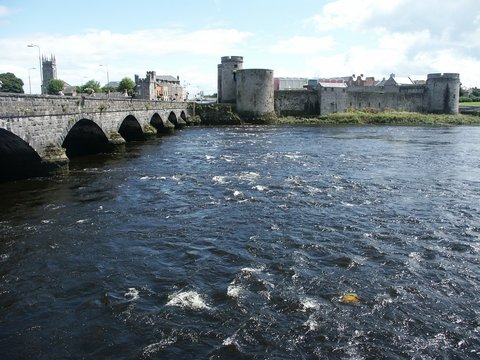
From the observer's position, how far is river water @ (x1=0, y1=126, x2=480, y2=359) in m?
8.08

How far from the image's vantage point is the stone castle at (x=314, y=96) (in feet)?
237

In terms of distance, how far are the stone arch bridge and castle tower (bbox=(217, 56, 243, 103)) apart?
43.8m

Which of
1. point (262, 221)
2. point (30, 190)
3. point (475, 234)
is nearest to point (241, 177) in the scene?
point (262, 221)

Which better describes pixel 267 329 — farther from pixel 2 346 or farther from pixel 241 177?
pixel 241 177

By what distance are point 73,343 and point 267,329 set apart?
139 inches

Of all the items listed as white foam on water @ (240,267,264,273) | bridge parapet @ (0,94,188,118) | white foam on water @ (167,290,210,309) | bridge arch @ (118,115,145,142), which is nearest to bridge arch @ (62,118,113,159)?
bridge parapet @ (0,94,188,118)

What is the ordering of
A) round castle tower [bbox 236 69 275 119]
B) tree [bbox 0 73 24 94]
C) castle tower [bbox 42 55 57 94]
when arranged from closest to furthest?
round castle tower [bbox 236 69 275 119]
tree [bbox 0 73 24 94]
castle tower [bbox 42 55 57 94]

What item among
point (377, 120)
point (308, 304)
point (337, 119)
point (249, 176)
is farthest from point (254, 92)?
point (308, 304)

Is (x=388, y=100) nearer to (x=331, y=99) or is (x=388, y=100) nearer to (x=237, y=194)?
(x=331, y=99)

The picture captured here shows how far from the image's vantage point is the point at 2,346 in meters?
7.90

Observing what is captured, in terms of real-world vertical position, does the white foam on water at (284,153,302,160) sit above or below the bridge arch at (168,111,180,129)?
below

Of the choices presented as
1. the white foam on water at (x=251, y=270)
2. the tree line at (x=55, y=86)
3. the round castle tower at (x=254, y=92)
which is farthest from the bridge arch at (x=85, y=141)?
the tree line at (x=55, y=86)

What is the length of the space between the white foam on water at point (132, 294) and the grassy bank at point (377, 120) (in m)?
64.0

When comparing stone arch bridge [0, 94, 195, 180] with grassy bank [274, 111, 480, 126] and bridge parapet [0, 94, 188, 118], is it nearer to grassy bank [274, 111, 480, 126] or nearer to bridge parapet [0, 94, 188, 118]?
bridge parapet [0, 94, 188, 118]
